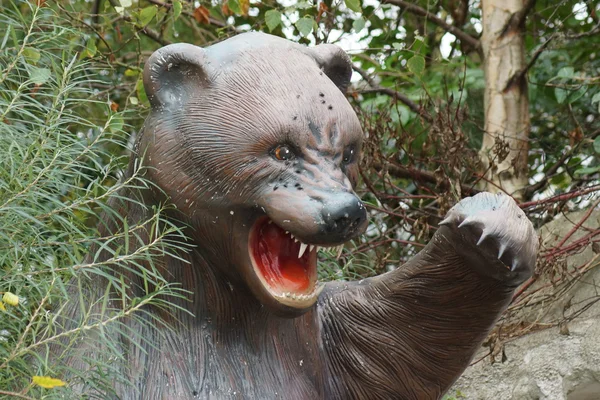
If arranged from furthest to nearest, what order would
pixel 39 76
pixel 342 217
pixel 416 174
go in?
pixel 416 174 < pixel 39 76 < pixel 342 217

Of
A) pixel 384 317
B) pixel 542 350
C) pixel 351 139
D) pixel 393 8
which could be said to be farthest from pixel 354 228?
pixel 393 8

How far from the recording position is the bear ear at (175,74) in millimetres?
1970

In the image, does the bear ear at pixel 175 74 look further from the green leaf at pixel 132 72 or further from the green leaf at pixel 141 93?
the green leaf at pixel 132 72

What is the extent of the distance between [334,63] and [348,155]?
0.74ft

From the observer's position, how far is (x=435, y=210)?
152 inches

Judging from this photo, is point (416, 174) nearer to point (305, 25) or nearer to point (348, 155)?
point (305, 25)

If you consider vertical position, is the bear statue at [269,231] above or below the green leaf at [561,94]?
above

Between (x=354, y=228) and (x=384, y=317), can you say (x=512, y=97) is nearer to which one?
(x=384, y=317)

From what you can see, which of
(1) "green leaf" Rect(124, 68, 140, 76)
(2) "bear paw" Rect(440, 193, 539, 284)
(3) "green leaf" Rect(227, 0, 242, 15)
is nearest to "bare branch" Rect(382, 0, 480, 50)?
(3) "green leaf" Rect(227, 0, 242, 15)

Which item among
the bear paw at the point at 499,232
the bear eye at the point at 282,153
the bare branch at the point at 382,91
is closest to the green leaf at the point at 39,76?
the bear eye at the point at 282,153

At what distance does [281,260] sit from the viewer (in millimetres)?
1957

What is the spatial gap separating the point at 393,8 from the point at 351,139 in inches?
107

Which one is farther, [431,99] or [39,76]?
[431,99]

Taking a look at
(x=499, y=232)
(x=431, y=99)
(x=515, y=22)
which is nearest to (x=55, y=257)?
(x=499, y=232)
